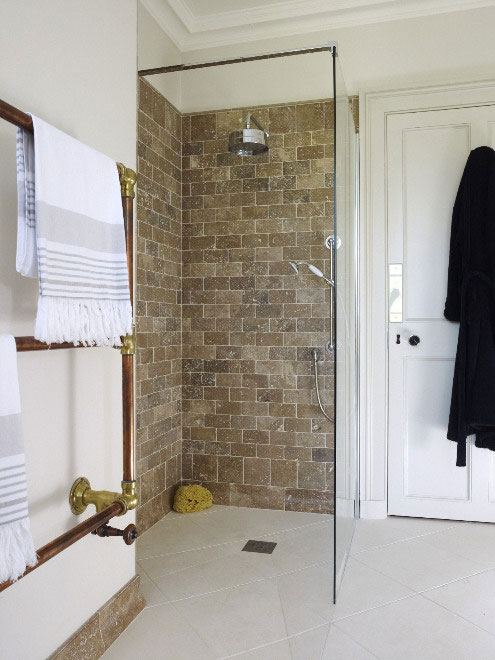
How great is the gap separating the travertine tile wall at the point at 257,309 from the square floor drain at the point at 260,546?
1.55 ft

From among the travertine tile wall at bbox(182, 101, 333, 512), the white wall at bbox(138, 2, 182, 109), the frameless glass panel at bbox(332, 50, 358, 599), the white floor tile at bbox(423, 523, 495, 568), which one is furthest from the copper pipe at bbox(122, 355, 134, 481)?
the white wall at bbox(138, 2, 182, 109)

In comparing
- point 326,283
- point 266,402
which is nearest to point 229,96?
point 326,283

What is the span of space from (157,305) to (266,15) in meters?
1.76

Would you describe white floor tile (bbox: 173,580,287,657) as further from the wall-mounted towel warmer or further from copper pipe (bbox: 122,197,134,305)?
copper pipe (bbox: 122,197,134,305)

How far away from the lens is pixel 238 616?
2.03 meters

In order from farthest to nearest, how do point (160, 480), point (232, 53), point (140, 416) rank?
point (232, 53) < point (160, 480) < point (140, 416)

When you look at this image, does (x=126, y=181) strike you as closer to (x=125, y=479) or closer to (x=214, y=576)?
(x=125, y=479)

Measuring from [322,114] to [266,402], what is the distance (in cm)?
163

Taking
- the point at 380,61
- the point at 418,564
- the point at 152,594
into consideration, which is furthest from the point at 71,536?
the point at 380,61

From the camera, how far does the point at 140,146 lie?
2.81 m

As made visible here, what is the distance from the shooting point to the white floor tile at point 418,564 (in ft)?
7.66

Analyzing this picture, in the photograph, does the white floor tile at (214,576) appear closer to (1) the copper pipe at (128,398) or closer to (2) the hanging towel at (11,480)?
(1) the copper pipe at (128,398)

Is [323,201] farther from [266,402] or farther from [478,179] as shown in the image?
[266,402]

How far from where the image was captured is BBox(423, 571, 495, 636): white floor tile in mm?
2031
